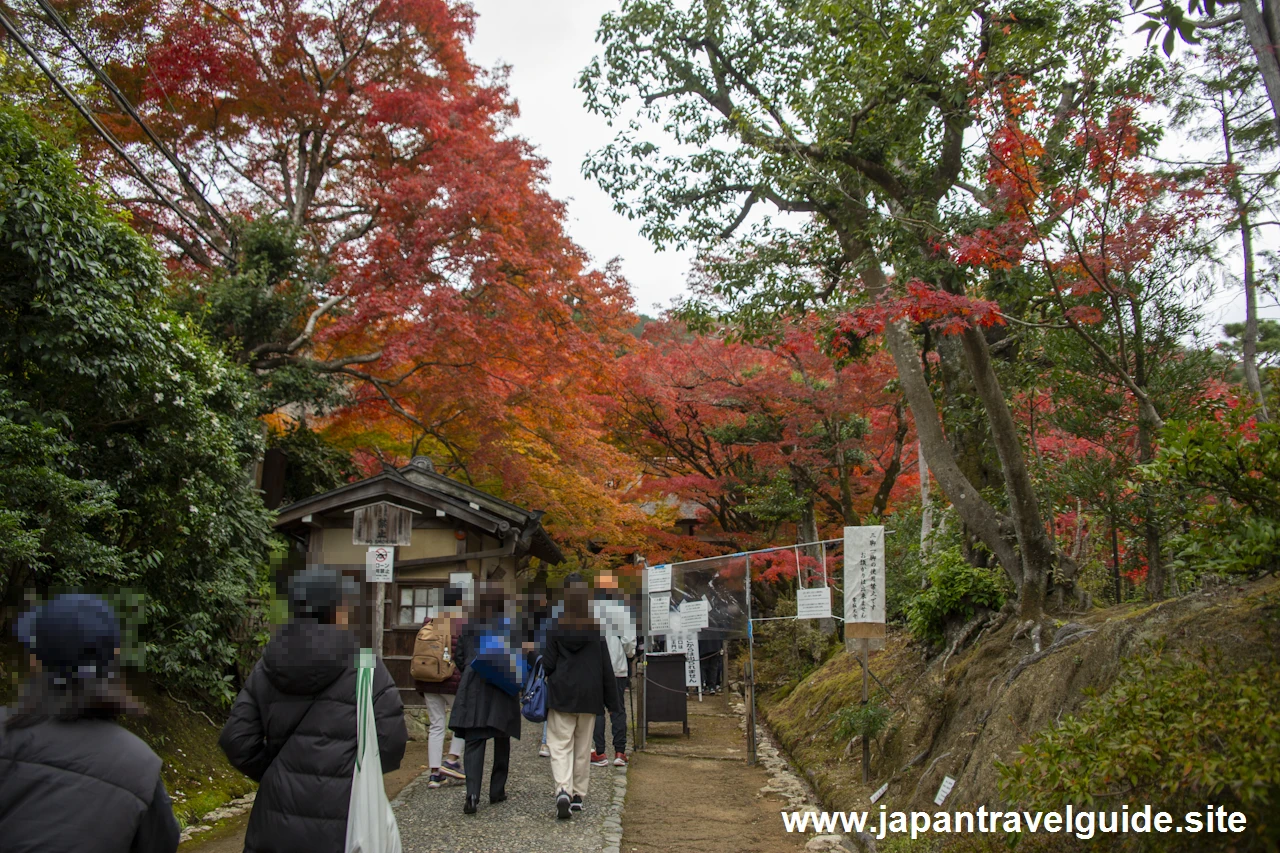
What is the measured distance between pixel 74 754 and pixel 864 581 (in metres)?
6.72

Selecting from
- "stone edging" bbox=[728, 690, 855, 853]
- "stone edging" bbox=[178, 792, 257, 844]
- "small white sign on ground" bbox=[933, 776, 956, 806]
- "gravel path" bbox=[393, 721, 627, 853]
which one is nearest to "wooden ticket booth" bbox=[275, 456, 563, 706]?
"stone edging" bbox=[728, 690, 855, 853]

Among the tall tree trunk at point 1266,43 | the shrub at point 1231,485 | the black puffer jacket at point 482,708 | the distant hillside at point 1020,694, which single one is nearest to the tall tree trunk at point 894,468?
the distant hillside at point 1020,694

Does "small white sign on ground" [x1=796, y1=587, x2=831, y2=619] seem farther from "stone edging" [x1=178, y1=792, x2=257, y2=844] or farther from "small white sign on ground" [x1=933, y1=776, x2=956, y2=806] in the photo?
"stone edging" [x1=178, y1=792, x2=257, y2=844]

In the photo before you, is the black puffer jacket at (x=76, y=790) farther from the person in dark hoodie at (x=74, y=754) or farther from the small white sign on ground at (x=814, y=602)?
the small white sign on ground at (x=814, y=602)

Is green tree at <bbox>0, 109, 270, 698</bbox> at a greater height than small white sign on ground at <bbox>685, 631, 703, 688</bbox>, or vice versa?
green tree at <bbox>0, 109, 270, 698</bbox>

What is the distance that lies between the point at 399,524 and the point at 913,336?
739cm

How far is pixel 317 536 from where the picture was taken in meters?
12.4

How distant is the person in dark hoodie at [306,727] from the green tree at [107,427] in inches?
118

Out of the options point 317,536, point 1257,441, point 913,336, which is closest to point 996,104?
point 913,336

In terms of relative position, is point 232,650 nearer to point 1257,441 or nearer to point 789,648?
point 1257,441

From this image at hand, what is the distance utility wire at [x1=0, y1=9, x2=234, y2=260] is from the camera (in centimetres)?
671

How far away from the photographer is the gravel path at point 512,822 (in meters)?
5.79

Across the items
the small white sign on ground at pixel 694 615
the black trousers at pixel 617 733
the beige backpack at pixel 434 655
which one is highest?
the small white sign on ground at pixel 694 615

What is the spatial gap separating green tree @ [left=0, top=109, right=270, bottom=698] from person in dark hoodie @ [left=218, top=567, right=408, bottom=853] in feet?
9.82
